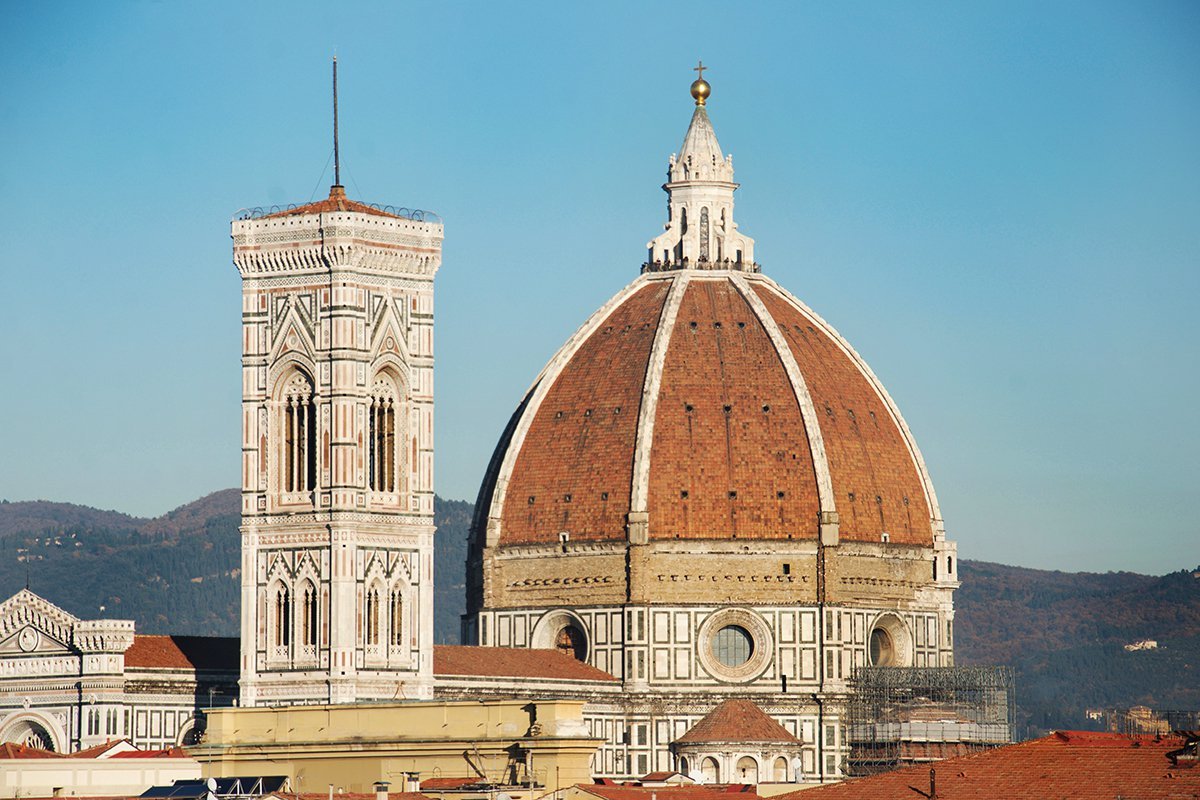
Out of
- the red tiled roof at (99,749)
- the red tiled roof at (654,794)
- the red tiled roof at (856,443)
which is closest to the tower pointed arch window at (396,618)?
the red tiled roof at (99,749)

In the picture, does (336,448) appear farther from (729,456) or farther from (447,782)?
(729,456)

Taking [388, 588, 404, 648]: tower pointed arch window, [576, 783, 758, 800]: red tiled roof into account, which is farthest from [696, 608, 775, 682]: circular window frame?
[576, 783, 758, 800]: red tiled roof

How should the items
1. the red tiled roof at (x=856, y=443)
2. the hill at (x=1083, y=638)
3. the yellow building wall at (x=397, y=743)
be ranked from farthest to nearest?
the hill at (x=1083, y=638)
the red tiled roof at (x=856, y=443)
the yellow building wall at (x=397, y=743)

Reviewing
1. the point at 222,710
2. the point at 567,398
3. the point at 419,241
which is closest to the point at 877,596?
the point at 567,398

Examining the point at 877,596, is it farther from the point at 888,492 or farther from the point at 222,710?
the point at 222,710

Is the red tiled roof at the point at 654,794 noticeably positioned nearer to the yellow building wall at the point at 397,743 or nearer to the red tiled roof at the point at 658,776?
the yellow building wall at the point at 397,743
